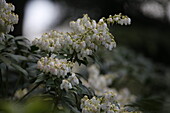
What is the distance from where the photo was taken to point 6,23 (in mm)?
1791

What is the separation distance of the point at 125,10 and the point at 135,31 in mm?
410

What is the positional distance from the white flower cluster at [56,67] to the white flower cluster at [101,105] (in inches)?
6.5

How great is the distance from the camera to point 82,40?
179 centimetres

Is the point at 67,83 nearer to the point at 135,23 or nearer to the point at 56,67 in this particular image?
the point at 56,67

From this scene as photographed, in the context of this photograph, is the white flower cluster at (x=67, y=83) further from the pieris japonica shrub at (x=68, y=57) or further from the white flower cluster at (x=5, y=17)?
the white flower cluster at (x=5, y=17)

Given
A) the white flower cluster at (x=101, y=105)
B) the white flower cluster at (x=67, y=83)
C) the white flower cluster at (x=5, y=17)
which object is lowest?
the white flower cluster at (x=101, y=105)

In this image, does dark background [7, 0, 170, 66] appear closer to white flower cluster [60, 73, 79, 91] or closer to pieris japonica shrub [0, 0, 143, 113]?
pieris japonica shrub [0, 0, 143, 113]

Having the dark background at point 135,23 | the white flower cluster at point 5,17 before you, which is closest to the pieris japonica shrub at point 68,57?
the white flower cluster at point 5,17

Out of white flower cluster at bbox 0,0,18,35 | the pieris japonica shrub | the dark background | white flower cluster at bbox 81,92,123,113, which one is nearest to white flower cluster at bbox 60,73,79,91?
the pieris japonica shrub

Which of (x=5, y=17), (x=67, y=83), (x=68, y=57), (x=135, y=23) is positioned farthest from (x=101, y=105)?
(x=135, y=23)

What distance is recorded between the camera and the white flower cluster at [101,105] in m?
1.64

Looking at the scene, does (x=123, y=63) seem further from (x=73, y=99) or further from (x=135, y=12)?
(x=135, y=12)

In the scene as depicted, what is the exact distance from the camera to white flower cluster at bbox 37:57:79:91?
63.7 inches

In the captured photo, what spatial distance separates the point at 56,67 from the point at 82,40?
229 millimetres
